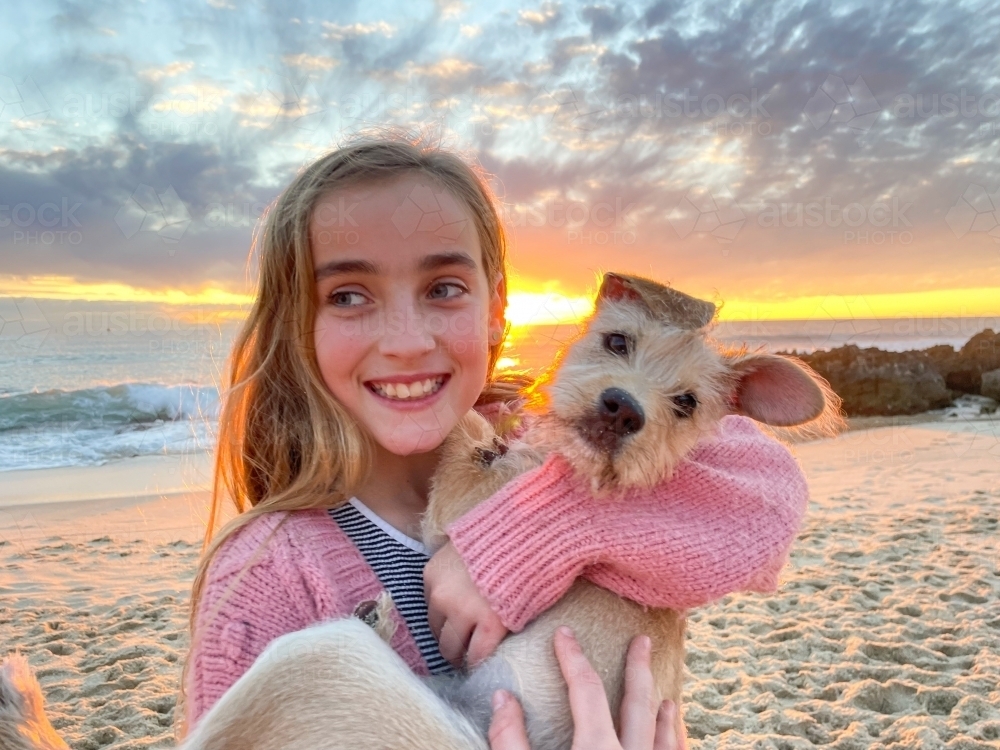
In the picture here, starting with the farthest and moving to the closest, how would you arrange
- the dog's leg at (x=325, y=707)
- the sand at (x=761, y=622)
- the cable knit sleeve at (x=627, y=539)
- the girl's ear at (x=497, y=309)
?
the sand at (x=761, y=622) < the girl's ear at (x=497, y=309) < the cable knit sleeve at (x=627, y=539) < the dog's leg at (x=325, y=707)

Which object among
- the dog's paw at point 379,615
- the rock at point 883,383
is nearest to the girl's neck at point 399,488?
the dog's paw at point 379,615

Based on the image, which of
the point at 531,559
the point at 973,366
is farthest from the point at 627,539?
the point at 973,366

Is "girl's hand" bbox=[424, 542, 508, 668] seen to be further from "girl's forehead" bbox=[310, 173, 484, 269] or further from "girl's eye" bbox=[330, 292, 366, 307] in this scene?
"girl's forehead" bbox=[310, 173, 484, 269]

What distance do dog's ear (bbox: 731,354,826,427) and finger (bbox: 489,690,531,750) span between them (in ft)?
4.41

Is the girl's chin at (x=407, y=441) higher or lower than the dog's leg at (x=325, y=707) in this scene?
higher

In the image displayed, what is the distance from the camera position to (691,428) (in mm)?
2508

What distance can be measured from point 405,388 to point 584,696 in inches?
48.3

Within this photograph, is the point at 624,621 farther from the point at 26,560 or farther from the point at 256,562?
the point at 26,560

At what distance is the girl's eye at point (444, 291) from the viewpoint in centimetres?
265

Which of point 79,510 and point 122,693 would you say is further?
point 79,510

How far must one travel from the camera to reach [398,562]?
2.53 metres

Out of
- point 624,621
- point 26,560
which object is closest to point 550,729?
point 624,621

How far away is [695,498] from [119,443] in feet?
44.4

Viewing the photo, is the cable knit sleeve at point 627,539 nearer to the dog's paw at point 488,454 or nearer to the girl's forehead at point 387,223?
the dog's paw at point 488,454
